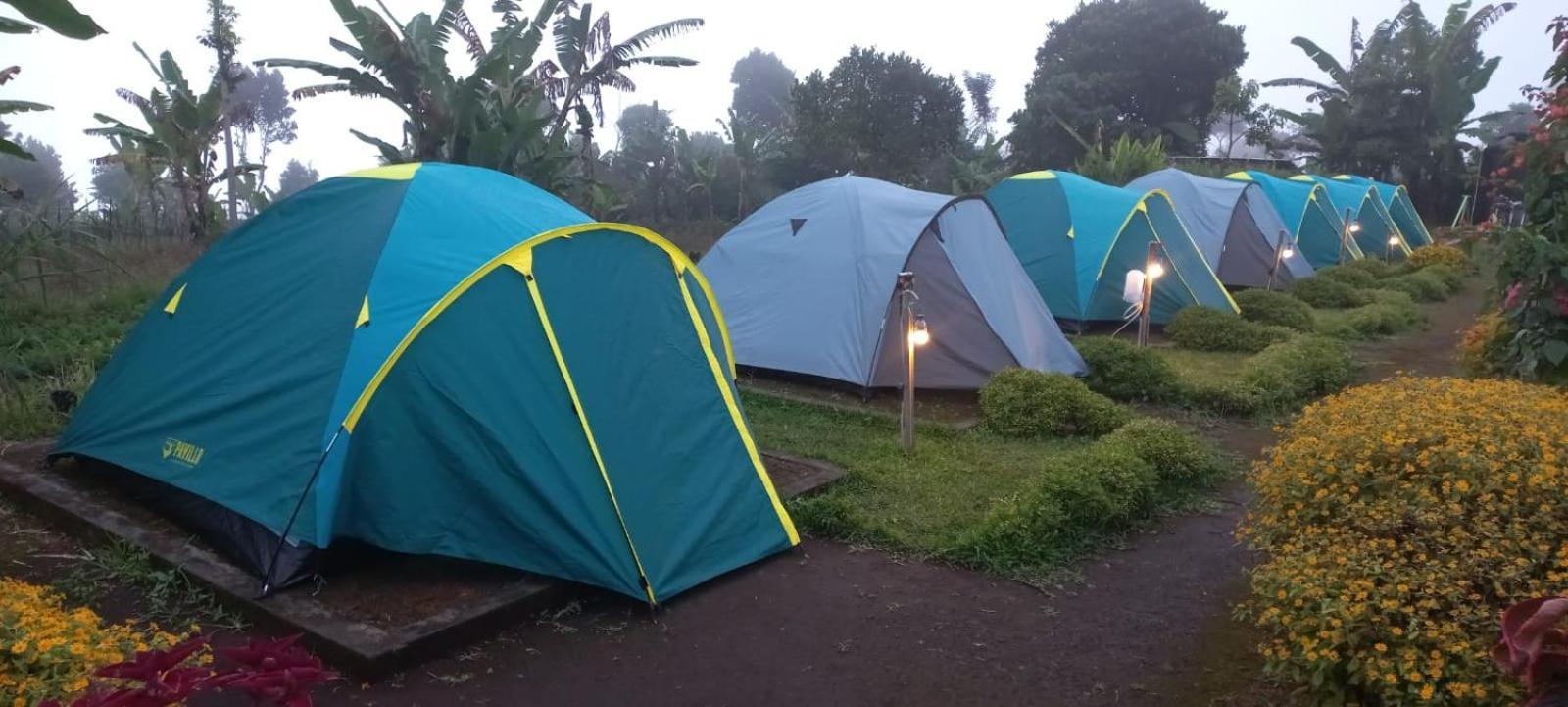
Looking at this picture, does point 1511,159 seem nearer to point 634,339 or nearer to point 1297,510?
point 1297,510

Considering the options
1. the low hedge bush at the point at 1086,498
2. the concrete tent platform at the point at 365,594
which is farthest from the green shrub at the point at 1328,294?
the concrete tent platform at the point at 365,594

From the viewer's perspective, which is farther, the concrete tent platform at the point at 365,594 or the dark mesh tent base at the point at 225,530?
the dark mesh tent base at the point at 225,530

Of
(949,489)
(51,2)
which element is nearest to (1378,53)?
(949,489)

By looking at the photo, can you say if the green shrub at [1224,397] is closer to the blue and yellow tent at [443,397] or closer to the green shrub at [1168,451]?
the green shrub at [1168,451]

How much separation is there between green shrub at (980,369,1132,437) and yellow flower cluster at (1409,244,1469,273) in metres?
14.8

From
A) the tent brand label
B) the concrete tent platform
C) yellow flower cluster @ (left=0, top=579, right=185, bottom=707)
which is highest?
yellow flower cluster @ (left=0, top=579, right=185, bottom=707)

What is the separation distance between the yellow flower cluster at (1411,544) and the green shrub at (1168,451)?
1.77 m

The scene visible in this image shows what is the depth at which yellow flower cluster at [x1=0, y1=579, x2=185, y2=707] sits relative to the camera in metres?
2.09

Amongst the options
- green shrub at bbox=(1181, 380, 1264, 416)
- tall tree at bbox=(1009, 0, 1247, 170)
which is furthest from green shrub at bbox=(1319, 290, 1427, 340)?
tall tree at bbox=(1009, 0, 1247, 170)

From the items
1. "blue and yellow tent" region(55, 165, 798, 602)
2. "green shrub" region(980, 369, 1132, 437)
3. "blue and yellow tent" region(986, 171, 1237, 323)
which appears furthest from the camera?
"blue and yellow tent" region(986, 171, 1237, 323)

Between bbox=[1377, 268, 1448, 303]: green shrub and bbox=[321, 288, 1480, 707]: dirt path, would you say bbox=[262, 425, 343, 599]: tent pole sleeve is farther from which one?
bbox=[1377, 268, 1448, 303]: green shrub

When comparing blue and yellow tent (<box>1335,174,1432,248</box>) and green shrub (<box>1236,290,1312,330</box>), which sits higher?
blue and yellow tent (<box>1335,174,1432,248</box>)

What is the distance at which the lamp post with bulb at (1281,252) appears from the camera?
15.4m

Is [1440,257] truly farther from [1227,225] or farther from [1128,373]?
[1128,373]
